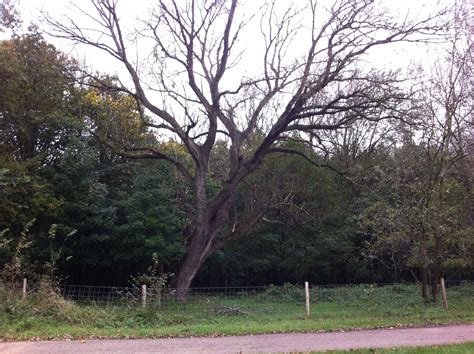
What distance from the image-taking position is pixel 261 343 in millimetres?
11539

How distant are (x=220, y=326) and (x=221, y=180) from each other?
59.3ft

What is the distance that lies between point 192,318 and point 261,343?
5367 millimetres

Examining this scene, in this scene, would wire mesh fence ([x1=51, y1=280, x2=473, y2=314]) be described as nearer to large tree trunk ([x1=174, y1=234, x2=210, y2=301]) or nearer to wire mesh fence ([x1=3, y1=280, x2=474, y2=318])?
wire mesh fence ([x1=3, y1=280, x2=474, y2=318])

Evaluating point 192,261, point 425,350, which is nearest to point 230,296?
point 192,261

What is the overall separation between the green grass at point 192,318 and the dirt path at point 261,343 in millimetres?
861

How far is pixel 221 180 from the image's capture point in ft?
104

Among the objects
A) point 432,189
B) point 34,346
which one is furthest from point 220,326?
point 432,189

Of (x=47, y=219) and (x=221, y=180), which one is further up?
(x=221, y=180)

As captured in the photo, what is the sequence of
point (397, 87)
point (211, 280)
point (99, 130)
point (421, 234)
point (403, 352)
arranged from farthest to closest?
point (211, 280) < point (99, 130) < point (397, 87) < point (421, 234) < point (403, 352)

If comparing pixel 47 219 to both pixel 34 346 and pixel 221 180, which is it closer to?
pixel 221 180

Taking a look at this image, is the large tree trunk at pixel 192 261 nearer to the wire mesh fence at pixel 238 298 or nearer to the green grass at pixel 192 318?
the wire mesh fence at pixel 238 298

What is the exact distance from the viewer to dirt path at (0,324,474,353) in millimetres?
10727

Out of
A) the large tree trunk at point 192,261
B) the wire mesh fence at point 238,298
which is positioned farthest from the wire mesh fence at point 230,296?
the large tree trunk at point 192,261

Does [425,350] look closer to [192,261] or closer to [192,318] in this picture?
[192,318]
